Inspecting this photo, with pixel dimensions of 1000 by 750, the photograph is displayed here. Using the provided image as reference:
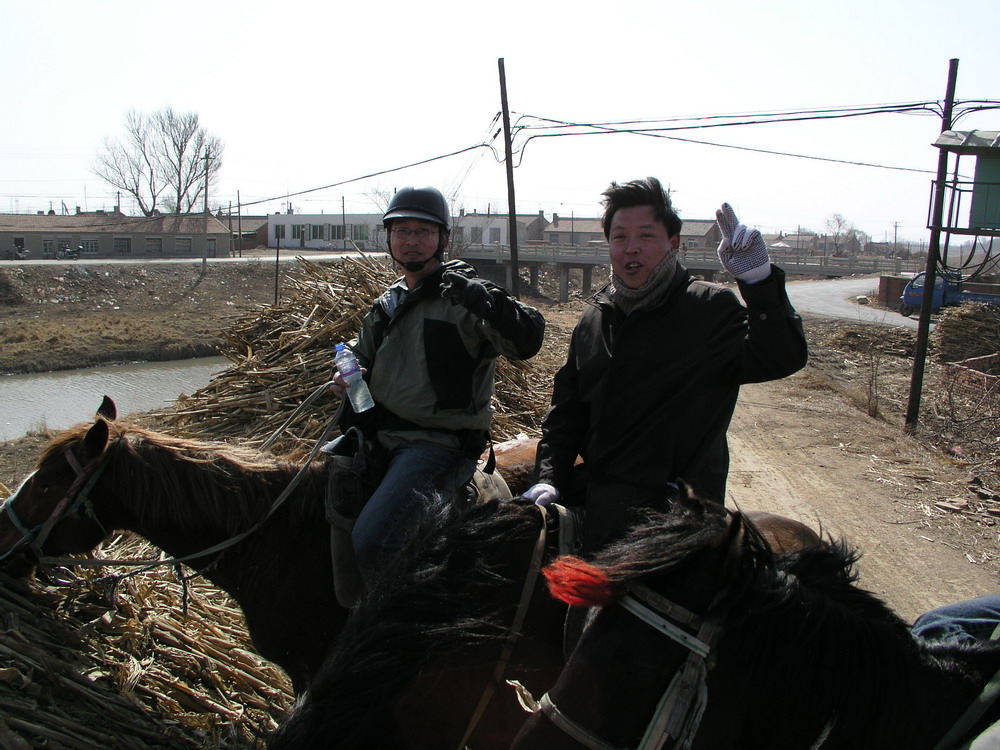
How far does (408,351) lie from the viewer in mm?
3002

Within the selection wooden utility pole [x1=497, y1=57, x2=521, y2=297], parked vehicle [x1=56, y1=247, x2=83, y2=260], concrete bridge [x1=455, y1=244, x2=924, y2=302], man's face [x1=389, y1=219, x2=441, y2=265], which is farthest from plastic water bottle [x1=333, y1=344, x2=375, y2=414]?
parked vehicle [x1=56, y1=247, x2=83, y2=260]

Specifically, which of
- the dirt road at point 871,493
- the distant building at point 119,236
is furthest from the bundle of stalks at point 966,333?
the distant building at point 119,236

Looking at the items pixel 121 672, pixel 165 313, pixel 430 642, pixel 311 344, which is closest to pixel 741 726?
pixel 430 642

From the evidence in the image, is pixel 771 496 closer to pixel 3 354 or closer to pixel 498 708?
pixel 498 708

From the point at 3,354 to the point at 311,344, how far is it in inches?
678

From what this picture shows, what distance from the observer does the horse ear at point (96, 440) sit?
8.95 feet

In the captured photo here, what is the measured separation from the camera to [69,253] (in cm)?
4684

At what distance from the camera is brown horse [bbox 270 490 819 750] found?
1.56 meters

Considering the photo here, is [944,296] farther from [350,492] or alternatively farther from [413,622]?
[413,622]

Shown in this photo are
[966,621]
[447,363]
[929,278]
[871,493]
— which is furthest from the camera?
[929,278]

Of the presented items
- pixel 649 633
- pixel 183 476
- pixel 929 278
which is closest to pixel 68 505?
pixel 183 476

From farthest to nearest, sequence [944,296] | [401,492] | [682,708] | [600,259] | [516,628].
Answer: [600,259]
[944,296]
[401,492]
[516,628]
[682,708]

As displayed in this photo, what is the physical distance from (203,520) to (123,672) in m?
0.87

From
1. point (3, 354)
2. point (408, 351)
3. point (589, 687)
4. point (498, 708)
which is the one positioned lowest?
point (3, 354)
